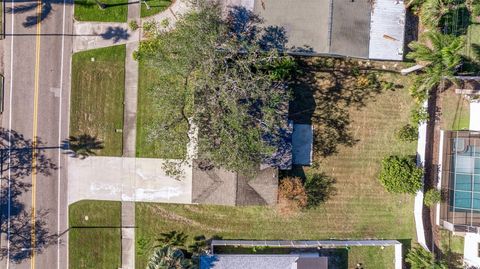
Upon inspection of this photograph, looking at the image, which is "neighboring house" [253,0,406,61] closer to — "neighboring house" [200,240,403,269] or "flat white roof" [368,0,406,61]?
"flat white roof" [368,0,406,61]

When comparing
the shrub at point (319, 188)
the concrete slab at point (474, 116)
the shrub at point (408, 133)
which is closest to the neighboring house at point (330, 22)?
the shrub at point (408, 133)

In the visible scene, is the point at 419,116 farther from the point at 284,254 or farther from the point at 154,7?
the point at 154,7

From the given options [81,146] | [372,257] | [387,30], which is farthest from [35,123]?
[372,257]

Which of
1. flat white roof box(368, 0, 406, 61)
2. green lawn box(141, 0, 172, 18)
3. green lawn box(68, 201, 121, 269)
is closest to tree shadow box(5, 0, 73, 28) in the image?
green lawn box(141, 0, 172, 18)

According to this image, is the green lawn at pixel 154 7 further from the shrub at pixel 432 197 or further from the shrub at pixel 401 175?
the shrub at pixel 432 197

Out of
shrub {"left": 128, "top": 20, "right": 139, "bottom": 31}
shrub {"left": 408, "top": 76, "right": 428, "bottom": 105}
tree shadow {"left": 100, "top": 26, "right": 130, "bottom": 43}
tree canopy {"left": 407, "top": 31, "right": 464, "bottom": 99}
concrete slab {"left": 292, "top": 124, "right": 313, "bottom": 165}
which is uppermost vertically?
shrub {"left": 128, "top": 20, "right": 139, "bottom": 31}
